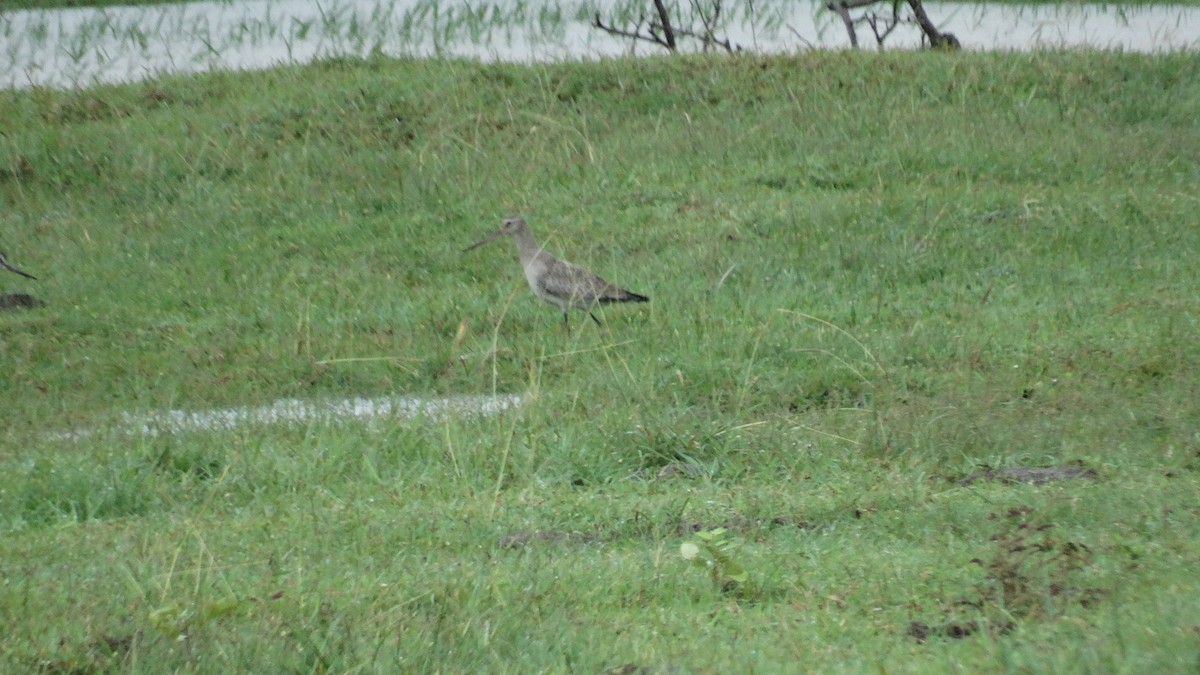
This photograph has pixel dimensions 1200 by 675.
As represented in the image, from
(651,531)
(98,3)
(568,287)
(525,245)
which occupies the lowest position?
(651,531)

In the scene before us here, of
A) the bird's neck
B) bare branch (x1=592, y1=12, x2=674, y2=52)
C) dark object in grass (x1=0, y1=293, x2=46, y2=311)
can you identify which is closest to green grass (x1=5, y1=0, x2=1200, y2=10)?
bare branch (x1=592, y1=12, x2=674, y2=52)

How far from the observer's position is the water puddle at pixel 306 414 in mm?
8664

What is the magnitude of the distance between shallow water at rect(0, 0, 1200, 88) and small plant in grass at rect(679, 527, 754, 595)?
14.3m

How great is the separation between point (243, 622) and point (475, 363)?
17.2 feet

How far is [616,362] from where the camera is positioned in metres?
10.0

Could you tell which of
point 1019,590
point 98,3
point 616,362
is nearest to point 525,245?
point 616,362

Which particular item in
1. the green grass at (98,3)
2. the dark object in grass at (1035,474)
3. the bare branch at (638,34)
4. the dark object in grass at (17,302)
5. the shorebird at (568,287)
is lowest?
the dark object in grass at (1035,474)

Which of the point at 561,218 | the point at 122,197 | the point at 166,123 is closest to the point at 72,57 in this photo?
the point at 166,123

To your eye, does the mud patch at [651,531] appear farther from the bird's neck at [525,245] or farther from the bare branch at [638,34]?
the bare branch at [638,34]

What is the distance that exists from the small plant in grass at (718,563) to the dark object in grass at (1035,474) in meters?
2.01

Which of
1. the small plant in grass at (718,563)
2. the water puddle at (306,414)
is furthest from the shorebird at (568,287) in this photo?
the small plant in grass at (718,563)

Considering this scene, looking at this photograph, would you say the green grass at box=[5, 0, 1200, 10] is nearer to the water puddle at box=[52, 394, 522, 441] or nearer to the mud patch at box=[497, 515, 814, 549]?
the water puddle at box=[52, 394, 522, 441]

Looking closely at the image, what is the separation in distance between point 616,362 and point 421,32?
12.9 m

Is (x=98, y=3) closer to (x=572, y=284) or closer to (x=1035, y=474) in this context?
(x=572, y=284)
